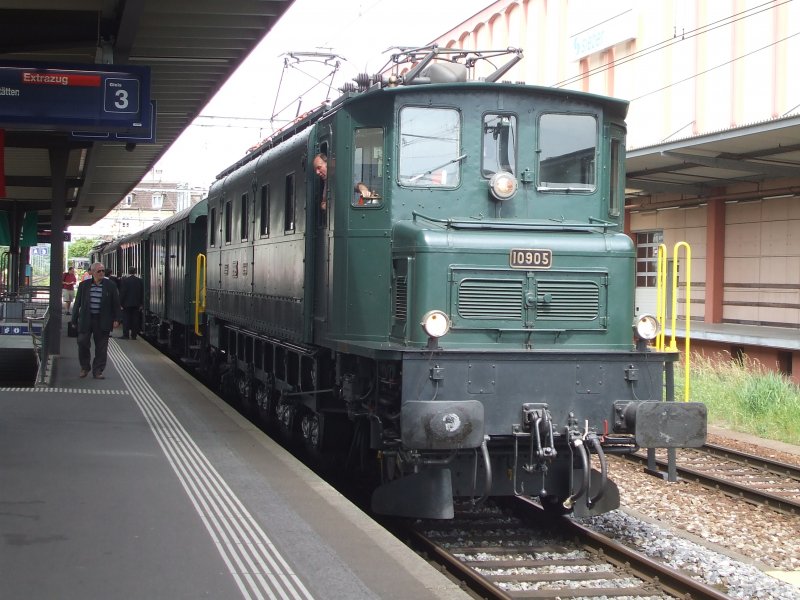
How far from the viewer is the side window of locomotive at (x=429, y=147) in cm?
804

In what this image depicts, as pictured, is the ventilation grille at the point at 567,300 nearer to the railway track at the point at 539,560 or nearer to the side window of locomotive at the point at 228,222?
the railway track at the point at 539,560

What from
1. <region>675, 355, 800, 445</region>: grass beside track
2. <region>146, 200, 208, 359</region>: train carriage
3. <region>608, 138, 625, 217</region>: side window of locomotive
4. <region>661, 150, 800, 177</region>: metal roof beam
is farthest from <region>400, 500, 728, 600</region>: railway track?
<region>661, 150, 800, 177</region>: metal roof beam

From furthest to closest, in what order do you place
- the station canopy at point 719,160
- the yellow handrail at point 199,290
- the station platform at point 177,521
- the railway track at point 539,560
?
1. the yellow handrail at point 199,290
2. the station canopy at point 719,160
3. the railway track at point 539,560
4. the station platform at point 177,521

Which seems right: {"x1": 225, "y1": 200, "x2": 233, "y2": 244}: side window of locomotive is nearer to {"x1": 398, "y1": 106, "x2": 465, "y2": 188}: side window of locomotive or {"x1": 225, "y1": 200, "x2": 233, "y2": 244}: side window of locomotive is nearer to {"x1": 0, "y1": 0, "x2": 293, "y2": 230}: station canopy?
{"x1": 0, "y1": 0, "x2": 293, "y2": 230}: station canopy

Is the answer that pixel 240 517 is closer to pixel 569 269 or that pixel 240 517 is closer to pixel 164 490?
pixel 164 490

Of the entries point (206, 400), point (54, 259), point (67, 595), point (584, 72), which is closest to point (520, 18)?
point (584, 72)

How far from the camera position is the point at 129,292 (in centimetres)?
2450

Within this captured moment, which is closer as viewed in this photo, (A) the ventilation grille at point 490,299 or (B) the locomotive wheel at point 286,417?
(A) the ventilation grille at point 490,299

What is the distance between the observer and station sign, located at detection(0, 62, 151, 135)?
993cm

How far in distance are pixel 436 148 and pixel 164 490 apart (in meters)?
3.49

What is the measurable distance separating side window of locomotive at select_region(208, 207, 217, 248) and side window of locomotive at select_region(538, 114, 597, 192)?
8258 mm

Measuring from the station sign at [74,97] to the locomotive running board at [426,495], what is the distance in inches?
204

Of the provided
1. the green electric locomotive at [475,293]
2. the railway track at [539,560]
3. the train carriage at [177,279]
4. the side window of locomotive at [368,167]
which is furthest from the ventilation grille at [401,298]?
the train carriage at [177,279]

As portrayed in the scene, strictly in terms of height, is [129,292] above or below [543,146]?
below
